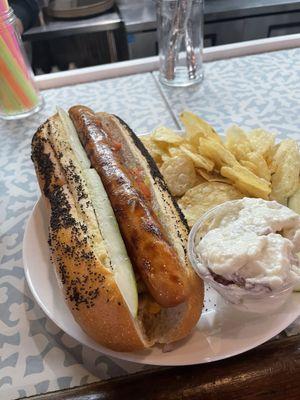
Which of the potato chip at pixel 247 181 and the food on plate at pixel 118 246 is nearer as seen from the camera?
the food on plate at pixel 118 246

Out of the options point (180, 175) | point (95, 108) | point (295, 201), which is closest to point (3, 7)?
point (95, 108)

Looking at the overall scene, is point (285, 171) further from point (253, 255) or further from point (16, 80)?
point (16, 80)

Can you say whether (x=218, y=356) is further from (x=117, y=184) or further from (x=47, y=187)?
(x=47, y=187)

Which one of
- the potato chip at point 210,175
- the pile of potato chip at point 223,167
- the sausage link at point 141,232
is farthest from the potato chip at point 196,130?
the sausage link at point 141,232

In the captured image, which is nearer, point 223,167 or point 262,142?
point 223,167

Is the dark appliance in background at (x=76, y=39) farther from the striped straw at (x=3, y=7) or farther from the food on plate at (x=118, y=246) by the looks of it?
the food on plate at (x=118, y=246)
